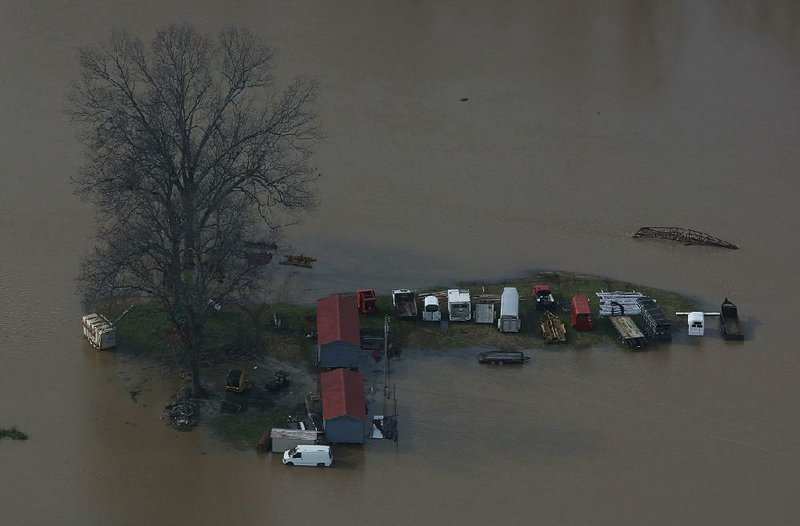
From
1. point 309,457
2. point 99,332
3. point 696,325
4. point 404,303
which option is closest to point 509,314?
point 404,303

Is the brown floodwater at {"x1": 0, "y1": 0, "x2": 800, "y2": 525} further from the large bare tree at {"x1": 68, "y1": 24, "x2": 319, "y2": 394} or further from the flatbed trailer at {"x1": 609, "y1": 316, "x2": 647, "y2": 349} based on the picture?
the large bare tree at {"x1": 68, "y1": 24, "x2": 319, "y2": 394}

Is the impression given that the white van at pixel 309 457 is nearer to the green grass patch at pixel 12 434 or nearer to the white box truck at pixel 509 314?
the green grass patch at pixel 12 434

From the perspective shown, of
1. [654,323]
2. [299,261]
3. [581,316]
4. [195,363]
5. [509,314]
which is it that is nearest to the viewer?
[195,363]

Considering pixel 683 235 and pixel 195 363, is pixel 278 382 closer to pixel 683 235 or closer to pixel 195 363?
pixel 195 363

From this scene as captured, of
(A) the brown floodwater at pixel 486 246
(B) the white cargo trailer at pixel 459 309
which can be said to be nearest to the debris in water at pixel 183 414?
(A) the brown floodwater at pixel 486 246

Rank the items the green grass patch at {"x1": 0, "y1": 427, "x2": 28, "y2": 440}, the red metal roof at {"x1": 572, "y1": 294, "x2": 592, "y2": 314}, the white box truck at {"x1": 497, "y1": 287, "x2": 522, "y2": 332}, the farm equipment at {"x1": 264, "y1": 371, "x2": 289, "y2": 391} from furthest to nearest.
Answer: the red metal roof at {"x1": 572, "y1": 294, "x2": 592, "y2": 314}, the white box truck at {"x1": 497, "y1": 287, "x2": 522, "y2": 332}, the farm equipment at {"x1": 264, "y1": 371, "x2": 289, "y2": 391}, the green grass patch at {"x1": 0, "y1": 427, "x2": 28, "y2": 440}

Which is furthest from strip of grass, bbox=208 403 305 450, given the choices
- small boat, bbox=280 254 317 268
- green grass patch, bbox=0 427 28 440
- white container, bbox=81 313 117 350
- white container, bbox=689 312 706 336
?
white container, bbox=689 312 706 336
